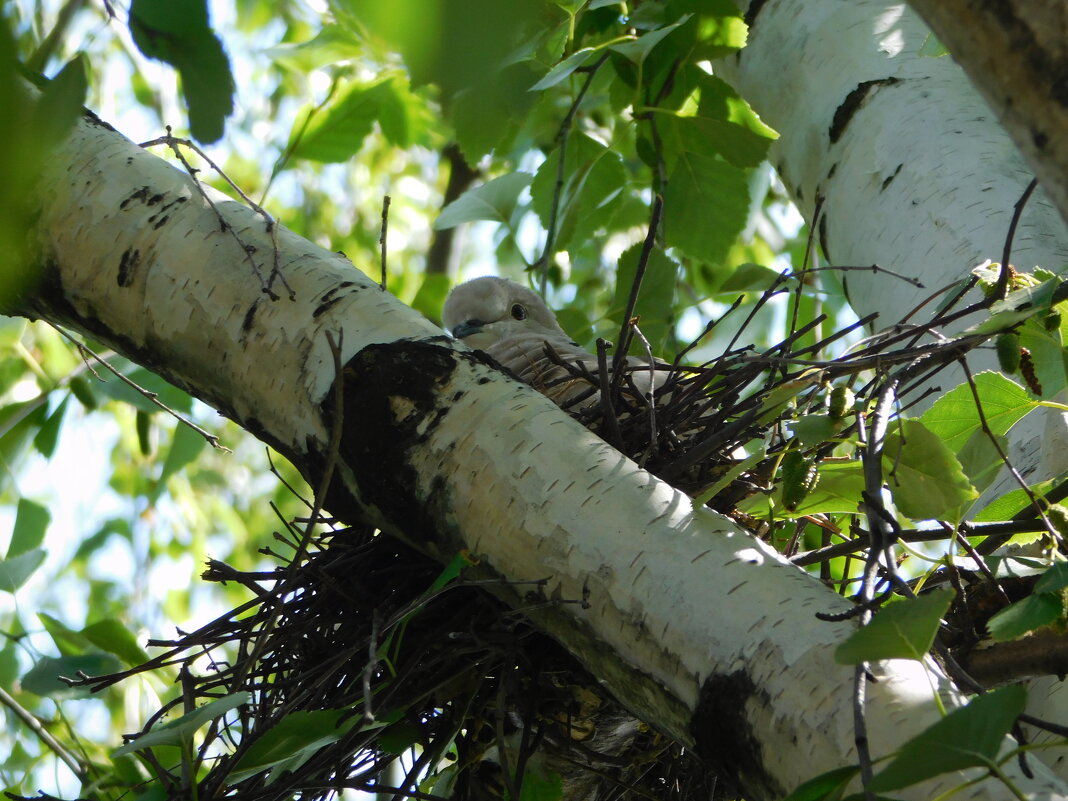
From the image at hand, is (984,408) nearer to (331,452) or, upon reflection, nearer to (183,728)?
(331,452)

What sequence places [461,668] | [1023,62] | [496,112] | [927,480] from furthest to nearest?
[496,112] → [461,668] → [927,480] → [1023,62]

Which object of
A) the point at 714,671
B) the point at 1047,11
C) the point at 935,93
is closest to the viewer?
the point at 1047,11

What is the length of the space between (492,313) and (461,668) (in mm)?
1318

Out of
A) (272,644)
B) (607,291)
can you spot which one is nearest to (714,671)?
(272,644)

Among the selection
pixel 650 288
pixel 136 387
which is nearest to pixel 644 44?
pixel 650 288

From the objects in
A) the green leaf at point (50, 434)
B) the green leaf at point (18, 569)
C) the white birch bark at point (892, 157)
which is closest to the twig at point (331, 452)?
the green leaf at point (18, 569)

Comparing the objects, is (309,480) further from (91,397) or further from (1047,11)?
(91,397)

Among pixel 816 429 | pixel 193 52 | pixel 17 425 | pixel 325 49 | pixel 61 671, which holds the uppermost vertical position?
pixel 325 49

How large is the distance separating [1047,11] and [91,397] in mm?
1852

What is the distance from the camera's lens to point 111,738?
379 cm

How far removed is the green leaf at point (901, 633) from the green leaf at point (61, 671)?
3.60 ft

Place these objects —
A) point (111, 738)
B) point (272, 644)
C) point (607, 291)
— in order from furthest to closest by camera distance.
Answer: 1. point (607, 291)
2. point (111, 738)
3. point (272, 644)

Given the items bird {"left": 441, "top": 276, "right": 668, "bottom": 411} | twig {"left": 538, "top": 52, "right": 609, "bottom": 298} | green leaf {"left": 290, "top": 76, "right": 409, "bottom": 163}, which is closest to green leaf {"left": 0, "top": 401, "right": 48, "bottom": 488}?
green leaf {"left": 290, "top": 76, "right": 409, "bottom": 163}

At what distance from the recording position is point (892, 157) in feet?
5.09
